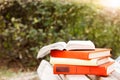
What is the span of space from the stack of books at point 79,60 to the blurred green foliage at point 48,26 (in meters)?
2.41

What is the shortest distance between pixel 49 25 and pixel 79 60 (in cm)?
269

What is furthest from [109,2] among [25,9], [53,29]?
[25,9]

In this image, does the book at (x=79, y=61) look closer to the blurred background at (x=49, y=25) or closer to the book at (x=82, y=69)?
the book at (x=82, y=69)

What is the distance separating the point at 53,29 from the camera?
3.96 meters

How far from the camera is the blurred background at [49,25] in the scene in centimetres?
380

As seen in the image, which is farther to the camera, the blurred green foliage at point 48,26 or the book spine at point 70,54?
the blurred green foliage at point 48,26

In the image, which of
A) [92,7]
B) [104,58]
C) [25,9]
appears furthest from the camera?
[25,9]

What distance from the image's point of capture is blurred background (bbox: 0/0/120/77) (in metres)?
3.80

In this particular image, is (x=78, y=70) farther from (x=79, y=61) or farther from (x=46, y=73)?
(x=46, y=73)

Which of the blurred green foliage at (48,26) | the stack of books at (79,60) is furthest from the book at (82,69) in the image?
the blurred green foliage at (48,26)

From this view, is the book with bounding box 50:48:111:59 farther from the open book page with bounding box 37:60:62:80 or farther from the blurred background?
the blurred background

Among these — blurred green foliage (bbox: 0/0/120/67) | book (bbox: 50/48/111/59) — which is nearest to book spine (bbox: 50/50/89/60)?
book (bbox: 50/48/111/59)

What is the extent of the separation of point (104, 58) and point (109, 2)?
2.57 m

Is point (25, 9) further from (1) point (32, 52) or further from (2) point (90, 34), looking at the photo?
(2) point (90, 34)
